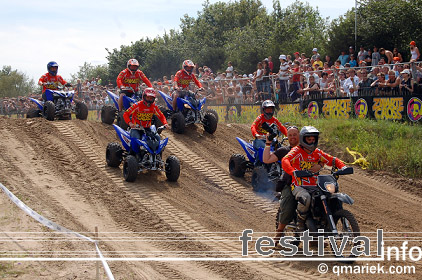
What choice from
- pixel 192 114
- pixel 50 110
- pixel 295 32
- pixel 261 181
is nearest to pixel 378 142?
pixel 261 181

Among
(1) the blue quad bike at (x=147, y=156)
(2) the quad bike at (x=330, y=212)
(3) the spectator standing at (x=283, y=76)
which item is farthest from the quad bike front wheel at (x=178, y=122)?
(2) the quad bike at (x=330, y=212)

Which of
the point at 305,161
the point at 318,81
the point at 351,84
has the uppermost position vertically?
the point at 318,81

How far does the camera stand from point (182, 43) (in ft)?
169

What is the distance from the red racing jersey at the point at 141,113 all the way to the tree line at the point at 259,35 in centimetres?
1447

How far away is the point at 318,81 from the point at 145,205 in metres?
10.3

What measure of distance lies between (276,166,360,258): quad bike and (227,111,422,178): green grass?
309 inches

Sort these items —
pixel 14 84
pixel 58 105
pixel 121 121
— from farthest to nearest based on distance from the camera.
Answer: pixel 14 84 → pixel 58 105 → pixel 121 121

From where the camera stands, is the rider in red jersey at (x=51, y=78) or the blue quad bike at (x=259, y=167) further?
the rider in red jersey at (x=51, y=78)

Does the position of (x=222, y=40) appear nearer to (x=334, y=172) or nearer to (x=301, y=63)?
(x=301, y=63)

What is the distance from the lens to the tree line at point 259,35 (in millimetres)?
24938

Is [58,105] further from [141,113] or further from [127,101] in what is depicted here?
[141,113]

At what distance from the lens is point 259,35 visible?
40781 millimetres

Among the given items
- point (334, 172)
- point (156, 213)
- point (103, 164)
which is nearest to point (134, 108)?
point (103, 164)

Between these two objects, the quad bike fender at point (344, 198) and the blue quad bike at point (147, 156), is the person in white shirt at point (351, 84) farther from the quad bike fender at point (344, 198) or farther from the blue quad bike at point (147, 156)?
the quad bike fender at point (344, 198)
